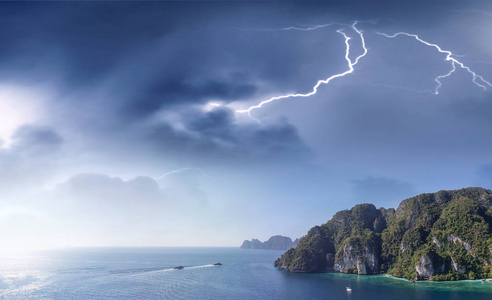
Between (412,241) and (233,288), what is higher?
(412,241)

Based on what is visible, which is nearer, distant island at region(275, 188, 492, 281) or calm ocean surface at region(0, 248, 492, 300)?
calm ocean surface at region(0, 248, 492, 300)

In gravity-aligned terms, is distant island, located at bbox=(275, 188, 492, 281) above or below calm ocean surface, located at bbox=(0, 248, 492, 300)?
above

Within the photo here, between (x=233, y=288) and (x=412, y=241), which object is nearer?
(x=233, y=288)

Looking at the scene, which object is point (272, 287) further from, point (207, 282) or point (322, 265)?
point (322, 265)

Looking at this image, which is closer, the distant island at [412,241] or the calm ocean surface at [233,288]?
the calm ocean surface at [233,288]

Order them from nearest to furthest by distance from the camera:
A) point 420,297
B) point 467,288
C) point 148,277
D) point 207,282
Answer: point 420,297
point 467,288
point 207,282
point 148,277

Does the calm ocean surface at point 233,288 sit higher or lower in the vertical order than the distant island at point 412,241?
lower

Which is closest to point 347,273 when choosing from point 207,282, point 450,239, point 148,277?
point 450,239

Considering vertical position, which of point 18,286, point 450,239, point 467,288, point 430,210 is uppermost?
point 430,210
